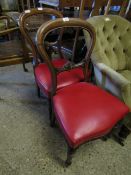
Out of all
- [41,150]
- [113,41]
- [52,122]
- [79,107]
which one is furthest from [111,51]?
[41,150]

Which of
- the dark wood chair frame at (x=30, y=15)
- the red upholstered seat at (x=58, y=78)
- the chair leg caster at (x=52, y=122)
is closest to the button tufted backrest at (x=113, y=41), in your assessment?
the red upholstered seat at (x=58, y=78)

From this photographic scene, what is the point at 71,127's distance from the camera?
95 cm

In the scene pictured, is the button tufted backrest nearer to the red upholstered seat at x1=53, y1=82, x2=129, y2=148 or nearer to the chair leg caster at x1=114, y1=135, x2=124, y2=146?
the red upholstered seat at x1=53, y1=82, x2=129, y2=148

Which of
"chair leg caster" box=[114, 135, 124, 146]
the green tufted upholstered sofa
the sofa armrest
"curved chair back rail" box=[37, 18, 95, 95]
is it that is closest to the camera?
"curved chair back rail" box=[37, 18, 95, 95]

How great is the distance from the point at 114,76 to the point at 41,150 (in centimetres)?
83

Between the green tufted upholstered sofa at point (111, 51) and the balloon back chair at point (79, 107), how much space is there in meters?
0.12

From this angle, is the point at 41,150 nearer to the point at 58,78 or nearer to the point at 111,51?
the point at 58,78

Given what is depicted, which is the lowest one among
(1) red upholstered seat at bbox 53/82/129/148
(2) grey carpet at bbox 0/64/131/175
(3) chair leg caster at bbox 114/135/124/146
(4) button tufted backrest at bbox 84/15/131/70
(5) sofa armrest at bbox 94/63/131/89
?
(2) grey carpet at bbox 0/64/131/175

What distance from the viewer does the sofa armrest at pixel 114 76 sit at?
43.2 inches

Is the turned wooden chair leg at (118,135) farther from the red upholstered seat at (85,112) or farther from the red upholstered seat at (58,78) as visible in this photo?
the red upholstered seat at (58,78)

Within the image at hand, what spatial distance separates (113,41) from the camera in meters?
1.51

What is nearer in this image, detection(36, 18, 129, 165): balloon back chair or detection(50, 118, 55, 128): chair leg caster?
detection(36, 18, 129, 165): balloon back chair

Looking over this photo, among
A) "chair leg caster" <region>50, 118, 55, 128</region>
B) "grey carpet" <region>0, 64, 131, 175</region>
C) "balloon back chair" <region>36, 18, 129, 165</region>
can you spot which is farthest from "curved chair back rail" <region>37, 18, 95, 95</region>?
"grey carpet" <region>0, 64, 131, 175</region>

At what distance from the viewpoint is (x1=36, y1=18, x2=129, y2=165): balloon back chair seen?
94 cm
